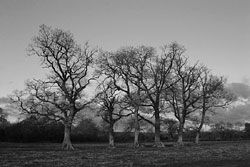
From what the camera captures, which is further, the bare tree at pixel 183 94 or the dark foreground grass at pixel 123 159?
the bare tree at pixel 183 94

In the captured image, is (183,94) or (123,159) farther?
(183,94)

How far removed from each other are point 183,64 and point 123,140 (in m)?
38.5

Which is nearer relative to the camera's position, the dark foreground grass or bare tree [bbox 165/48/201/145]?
the dark foreground grass

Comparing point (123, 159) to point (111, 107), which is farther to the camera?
point (111, 107)

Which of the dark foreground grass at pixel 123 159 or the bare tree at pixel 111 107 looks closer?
the dark foreground grass at pixel 123 159

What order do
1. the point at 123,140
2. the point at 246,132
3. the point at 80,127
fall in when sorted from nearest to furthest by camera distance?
the point at 123,140 → the point at 80,127 → the point at 246,132

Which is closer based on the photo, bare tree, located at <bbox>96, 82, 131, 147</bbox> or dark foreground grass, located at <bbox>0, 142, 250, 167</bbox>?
dark foreground grass, located at <bbox>0, 142, 250, 167</bbox>

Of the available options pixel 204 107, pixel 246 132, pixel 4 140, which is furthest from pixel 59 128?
pixel 246 132

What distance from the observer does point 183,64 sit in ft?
194

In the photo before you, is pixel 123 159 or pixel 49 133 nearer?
pixel 123 159

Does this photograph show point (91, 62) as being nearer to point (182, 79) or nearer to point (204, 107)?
point (182, 79)

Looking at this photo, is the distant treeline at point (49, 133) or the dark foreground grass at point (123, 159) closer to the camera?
the dark foreground grass at point (123, 159)

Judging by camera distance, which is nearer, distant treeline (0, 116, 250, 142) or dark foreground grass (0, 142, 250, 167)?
dark foreground grass (0, 142, 250, 167)

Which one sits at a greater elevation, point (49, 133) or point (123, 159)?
point (49, 133)
